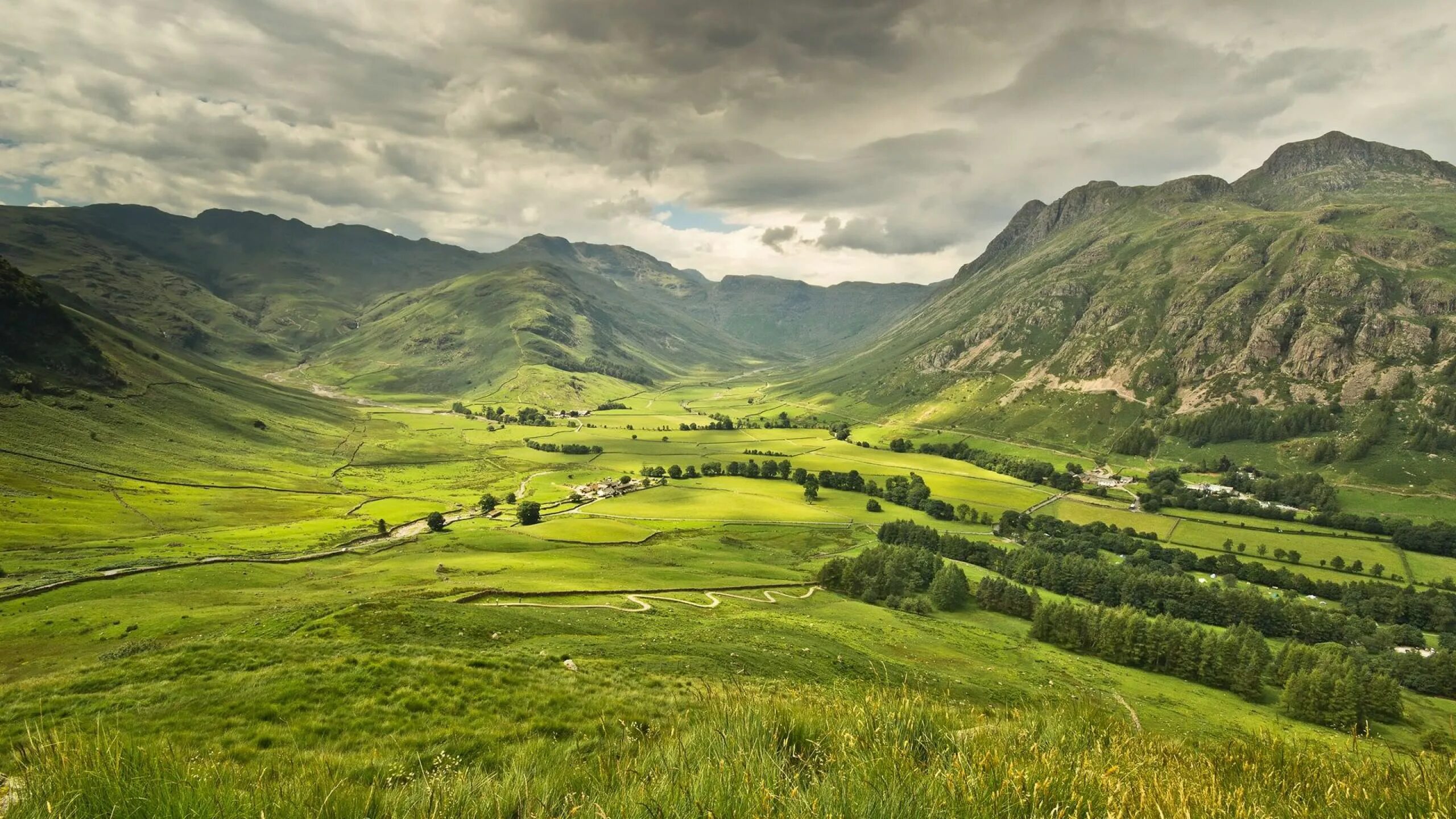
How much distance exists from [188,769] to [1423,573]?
6858 inches

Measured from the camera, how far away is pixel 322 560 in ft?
265

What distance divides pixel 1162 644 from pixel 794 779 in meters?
79.6

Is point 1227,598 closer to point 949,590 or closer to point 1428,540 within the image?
point 949,590

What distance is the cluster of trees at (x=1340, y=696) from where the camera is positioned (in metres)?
53.6

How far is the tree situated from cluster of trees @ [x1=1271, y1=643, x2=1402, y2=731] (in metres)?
33.3

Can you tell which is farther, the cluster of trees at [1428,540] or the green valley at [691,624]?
the cluster of trees at [1428,540]

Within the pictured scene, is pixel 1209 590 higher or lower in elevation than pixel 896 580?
lower

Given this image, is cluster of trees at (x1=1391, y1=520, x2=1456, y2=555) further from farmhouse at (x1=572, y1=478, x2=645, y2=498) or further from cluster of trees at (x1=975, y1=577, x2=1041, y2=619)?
farmhouse at (x1=572, y1=478, x2=645, y2=498)

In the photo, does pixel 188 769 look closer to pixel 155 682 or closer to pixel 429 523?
pixel 155 682

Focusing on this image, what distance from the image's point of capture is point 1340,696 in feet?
178

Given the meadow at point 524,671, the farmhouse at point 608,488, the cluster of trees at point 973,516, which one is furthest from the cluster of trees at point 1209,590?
the farmhouse at point 608,488

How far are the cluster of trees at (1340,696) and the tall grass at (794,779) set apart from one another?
6924 cm

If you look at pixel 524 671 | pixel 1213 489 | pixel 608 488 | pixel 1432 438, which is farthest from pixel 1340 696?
pixel 1432 438

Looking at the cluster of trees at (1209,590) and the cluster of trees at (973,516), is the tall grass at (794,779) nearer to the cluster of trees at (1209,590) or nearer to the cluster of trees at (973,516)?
the cluster of trees at (1209,590)
